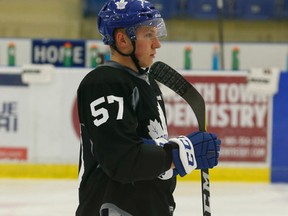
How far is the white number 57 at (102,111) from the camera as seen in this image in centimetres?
163

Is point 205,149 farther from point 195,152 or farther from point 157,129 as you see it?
point 157,129

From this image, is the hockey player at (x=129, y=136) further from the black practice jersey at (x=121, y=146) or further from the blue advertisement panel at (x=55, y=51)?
the blue advertisement panel at (x=55, y=51)

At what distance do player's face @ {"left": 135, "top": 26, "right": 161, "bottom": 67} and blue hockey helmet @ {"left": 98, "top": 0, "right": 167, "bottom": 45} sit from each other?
1cm

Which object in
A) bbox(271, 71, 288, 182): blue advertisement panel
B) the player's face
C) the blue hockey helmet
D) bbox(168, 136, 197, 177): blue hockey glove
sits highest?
the blue hockey helmet

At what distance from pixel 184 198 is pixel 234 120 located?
1065 mm

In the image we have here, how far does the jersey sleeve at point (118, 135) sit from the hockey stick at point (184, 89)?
0.66 ft

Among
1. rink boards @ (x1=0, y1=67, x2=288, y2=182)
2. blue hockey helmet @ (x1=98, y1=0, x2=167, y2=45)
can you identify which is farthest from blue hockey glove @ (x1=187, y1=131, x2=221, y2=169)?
rink boards @ (x1=0, y1=67, x2=288, y2=182)

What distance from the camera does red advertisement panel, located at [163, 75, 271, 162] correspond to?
18.6ft

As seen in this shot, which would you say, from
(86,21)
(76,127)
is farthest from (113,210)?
(86,21)

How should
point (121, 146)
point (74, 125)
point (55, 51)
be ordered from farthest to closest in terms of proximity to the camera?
point (55, 51), point (74, 125), point (121, 146)

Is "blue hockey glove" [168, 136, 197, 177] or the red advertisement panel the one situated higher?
"blue hockey glove" [168, 136, 197, 177]

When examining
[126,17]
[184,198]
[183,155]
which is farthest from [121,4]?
[184,198]

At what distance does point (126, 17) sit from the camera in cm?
172

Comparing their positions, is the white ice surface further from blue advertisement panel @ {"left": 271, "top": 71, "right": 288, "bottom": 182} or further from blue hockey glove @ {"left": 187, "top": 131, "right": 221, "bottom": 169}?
blue hockey glove @ {"left": 187, "top": 131, "right": 221, "bottom": 169}
